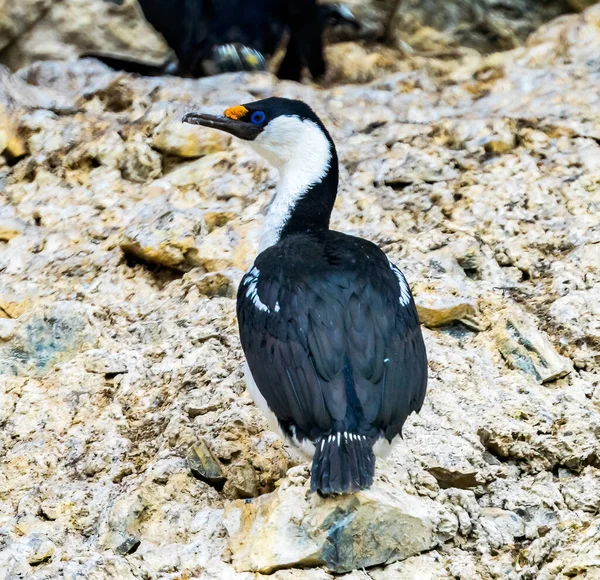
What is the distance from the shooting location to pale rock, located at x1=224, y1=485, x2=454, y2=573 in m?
3.73

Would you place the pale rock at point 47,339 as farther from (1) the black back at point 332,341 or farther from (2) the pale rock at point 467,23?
(2) the pale rock at point 467,23

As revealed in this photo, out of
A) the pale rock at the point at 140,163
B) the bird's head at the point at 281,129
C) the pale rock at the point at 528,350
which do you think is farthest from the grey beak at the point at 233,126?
the pale rock at the point at 528,350

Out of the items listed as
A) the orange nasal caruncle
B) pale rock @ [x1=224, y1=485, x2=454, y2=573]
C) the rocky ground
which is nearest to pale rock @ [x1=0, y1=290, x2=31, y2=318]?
the rocky ground

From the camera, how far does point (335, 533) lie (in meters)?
3.74

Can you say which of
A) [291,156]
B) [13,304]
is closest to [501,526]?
[291,156]

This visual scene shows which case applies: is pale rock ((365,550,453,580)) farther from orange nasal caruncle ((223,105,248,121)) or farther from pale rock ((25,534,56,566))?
orange nasal caruncle ((223,105,248,121))

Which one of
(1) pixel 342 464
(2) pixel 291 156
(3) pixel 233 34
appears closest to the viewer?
(1) pixel 342 464

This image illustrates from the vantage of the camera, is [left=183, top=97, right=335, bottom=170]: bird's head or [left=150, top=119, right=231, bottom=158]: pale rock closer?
[left=183, top=97, right=335, bottom=170]: bird's head


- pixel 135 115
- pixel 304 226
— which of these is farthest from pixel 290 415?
pixel 135 115

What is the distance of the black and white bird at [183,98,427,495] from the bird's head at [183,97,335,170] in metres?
0.73

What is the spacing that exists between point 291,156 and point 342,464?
7.33 feet

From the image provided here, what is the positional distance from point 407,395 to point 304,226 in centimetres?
138

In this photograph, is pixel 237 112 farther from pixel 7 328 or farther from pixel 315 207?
pixel 7 328

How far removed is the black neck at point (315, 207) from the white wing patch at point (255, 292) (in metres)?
0.59
